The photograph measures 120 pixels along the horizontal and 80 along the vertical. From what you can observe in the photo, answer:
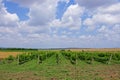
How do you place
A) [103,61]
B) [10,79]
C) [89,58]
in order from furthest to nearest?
[89,58] → [103,61] → [10,79]

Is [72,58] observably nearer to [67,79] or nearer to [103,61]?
[103,61]

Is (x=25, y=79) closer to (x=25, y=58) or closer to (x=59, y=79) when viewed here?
(x=59, y=79)

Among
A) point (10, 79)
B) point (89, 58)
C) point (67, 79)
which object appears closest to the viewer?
point (67, 79)

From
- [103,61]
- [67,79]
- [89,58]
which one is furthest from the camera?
[89,58]

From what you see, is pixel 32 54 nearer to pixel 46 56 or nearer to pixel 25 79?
pixel 46 56

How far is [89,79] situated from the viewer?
792 inches

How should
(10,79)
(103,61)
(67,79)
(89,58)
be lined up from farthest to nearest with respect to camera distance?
(89,58), (103,61), (10,79), (67,79)

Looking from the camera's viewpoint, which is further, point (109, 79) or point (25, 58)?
point (25, 58)

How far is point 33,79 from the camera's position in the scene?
2091cm

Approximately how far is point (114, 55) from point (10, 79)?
1255 inches

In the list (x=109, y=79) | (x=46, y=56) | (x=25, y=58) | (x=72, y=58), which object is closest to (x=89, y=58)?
(x=72, y=58)

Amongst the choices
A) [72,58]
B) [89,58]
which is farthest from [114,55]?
[72,58]

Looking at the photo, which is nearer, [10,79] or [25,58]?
[10,79]

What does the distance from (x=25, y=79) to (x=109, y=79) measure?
6.84 m
